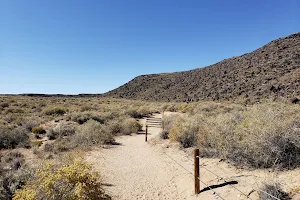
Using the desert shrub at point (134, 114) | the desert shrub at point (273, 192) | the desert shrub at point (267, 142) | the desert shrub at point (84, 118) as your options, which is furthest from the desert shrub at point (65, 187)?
the desert shrub at point (134, 114)

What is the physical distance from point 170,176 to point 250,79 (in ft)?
135

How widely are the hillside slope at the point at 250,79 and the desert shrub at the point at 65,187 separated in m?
31.6

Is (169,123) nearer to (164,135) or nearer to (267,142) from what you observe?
(164,135)

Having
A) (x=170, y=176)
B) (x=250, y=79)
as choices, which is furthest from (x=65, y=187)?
(x=250, y=79)

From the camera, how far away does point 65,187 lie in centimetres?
466

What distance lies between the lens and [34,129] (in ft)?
59.3

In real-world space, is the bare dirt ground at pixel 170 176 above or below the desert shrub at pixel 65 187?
below

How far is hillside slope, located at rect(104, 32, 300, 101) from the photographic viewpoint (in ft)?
117

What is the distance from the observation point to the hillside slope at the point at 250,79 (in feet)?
117

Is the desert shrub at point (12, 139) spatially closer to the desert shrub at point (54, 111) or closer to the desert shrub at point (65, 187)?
the desert shrub at point (65, 187)

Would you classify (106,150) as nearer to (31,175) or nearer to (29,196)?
(31,175)

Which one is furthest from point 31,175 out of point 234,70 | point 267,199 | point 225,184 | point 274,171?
point 234,70

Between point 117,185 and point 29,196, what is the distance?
4067 mm

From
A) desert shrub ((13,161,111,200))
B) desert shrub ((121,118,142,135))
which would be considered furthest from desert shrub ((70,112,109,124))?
desert shrub ((13,161,111,200))
